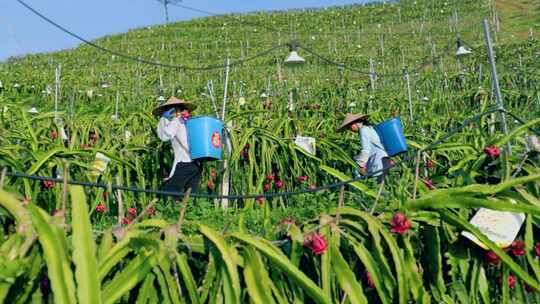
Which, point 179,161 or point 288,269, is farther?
point 179,161

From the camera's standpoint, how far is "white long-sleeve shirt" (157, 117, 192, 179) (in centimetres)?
434

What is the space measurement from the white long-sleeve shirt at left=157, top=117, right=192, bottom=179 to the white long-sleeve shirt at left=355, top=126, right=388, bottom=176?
4.51 feet

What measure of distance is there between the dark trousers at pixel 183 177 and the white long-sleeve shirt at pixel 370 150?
1.31 meters

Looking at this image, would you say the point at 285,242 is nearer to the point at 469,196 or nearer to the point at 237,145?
the point at 469,196

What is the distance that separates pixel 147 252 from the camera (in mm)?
1337

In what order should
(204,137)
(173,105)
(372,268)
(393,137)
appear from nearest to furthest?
(372,268) → (204,137) → (173,105) → (393,137)

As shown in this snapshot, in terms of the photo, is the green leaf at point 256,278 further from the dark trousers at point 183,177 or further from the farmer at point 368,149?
the farmer at point 368,149

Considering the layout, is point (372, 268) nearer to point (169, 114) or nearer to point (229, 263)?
point (229, 263)

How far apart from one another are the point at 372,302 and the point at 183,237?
52 centimetres

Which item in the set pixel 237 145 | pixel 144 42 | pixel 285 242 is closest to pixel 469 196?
pixel 285 242

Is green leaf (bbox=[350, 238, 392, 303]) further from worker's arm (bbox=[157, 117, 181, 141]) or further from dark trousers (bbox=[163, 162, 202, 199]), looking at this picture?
worker's arm (bbox=[157, 117, 181, 141])

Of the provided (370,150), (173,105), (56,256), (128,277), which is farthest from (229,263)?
(370,150)

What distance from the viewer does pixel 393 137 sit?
485 centimetres

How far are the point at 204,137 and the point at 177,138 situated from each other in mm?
345
